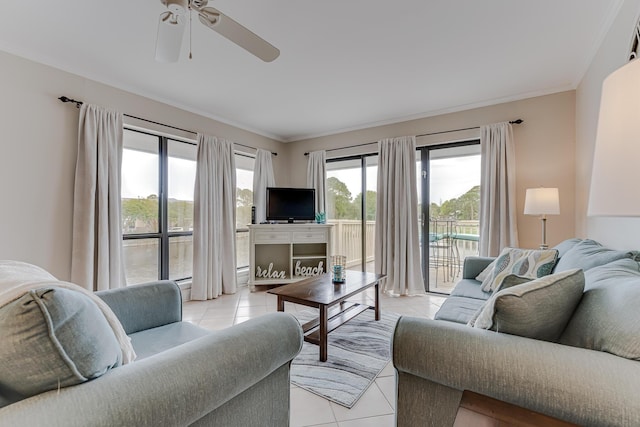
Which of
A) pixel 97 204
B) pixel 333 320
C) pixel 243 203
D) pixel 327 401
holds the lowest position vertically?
pixel 327 401

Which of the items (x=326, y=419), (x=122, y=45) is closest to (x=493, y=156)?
(x=326, y=419)

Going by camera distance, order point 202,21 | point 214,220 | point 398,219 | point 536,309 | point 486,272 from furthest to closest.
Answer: point 398,219 < point 214,220 < point 486,272 < point 202,21 < point 536,309

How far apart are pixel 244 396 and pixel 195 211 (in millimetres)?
2972

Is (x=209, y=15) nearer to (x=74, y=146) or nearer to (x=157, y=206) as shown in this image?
(x=74, y=146)

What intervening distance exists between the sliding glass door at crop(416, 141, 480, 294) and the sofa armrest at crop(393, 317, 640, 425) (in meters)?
3.10

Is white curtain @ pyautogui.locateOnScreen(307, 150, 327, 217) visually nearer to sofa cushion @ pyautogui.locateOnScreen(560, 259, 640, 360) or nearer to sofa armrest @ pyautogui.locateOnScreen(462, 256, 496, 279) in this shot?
sofa armrest @ pyautogui.locateOnScreen(462, 256, 496, 279)

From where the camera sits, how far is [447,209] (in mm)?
3887

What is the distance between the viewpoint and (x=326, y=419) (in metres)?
1.58

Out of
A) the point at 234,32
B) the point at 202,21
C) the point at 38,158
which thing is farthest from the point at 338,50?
the point at 38,158

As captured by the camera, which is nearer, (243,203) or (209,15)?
(209,15)

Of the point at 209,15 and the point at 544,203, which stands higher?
the point at 209,15

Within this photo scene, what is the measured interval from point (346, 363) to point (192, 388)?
155 centimetres

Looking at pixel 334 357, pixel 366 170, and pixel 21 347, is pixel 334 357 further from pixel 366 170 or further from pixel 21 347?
pixel 366 170

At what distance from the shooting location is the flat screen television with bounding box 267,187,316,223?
4.42 meters
